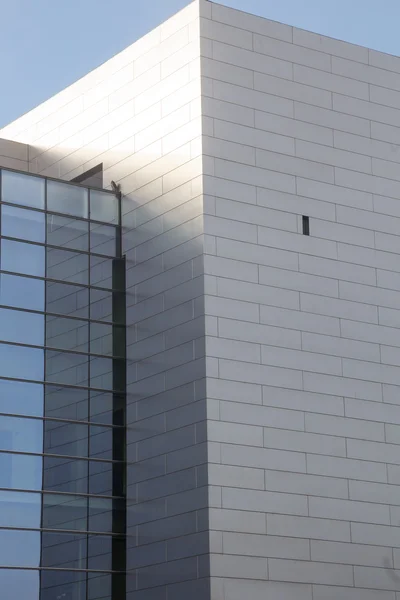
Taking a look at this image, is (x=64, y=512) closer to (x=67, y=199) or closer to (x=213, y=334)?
(x=213, y=334)

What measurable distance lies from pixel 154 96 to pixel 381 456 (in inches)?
452

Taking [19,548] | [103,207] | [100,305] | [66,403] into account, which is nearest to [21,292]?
[100,305]

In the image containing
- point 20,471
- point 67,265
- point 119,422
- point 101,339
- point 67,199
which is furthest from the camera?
point 67,199

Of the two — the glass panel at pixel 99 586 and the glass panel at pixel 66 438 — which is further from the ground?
the glass panel at pixel 66 438

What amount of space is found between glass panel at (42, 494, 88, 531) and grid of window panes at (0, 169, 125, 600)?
28 mm

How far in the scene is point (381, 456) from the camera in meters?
31.3

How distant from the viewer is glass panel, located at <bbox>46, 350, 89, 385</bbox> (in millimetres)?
31922

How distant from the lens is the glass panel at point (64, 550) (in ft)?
99.5

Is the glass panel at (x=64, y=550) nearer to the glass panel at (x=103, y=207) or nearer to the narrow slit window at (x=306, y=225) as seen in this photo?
the glass panel at (x=103, y=207)

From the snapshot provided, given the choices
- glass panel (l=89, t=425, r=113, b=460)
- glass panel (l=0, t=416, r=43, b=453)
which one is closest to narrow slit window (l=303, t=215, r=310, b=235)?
glass panel (l=89, t=425, r=113, b=460)

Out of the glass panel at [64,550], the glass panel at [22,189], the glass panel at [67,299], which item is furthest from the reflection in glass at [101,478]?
the glass panel at [22,189]

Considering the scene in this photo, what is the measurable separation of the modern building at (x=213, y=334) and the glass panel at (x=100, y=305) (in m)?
0.07

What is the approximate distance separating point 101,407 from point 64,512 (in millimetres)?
3005

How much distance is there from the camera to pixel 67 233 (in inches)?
1320
